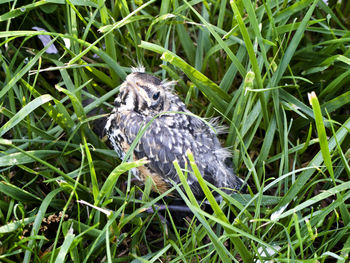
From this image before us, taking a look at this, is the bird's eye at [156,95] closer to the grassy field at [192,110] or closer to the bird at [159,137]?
the bird at [159,137]

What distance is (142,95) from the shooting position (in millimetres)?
2680

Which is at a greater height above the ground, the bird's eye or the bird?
the bird's eye

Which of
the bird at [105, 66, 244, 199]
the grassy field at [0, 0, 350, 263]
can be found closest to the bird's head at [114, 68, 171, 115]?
the bird at [105, 66, 244, 199]

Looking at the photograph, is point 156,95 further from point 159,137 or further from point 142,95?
point 159,137

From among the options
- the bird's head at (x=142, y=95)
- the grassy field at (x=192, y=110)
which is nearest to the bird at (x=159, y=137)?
the bird's head at (x=142, y=95)

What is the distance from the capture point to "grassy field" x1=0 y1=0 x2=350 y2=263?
243cm

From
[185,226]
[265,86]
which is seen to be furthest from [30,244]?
[265,86]

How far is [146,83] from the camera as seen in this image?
8.68 ft

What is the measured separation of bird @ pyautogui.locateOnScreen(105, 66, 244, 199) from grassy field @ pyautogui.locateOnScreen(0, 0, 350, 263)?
12cm

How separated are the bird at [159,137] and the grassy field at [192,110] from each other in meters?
0.12

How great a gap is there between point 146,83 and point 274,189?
1114mm

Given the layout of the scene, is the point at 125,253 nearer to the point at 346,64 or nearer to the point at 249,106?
the point at 249,106

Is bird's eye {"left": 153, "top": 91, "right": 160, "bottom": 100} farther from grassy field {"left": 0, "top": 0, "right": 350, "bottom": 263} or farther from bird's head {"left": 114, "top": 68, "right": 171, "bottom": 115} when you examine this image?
grassy field {"left": 0, "top": 0, "right": 350, "bottom": 263}

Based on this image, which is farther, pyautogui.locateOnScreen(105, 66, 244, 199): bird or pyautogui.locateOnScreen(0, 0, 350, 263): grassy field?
pyautogui.locateOnScreen(105, 66, 244, 199): bird
